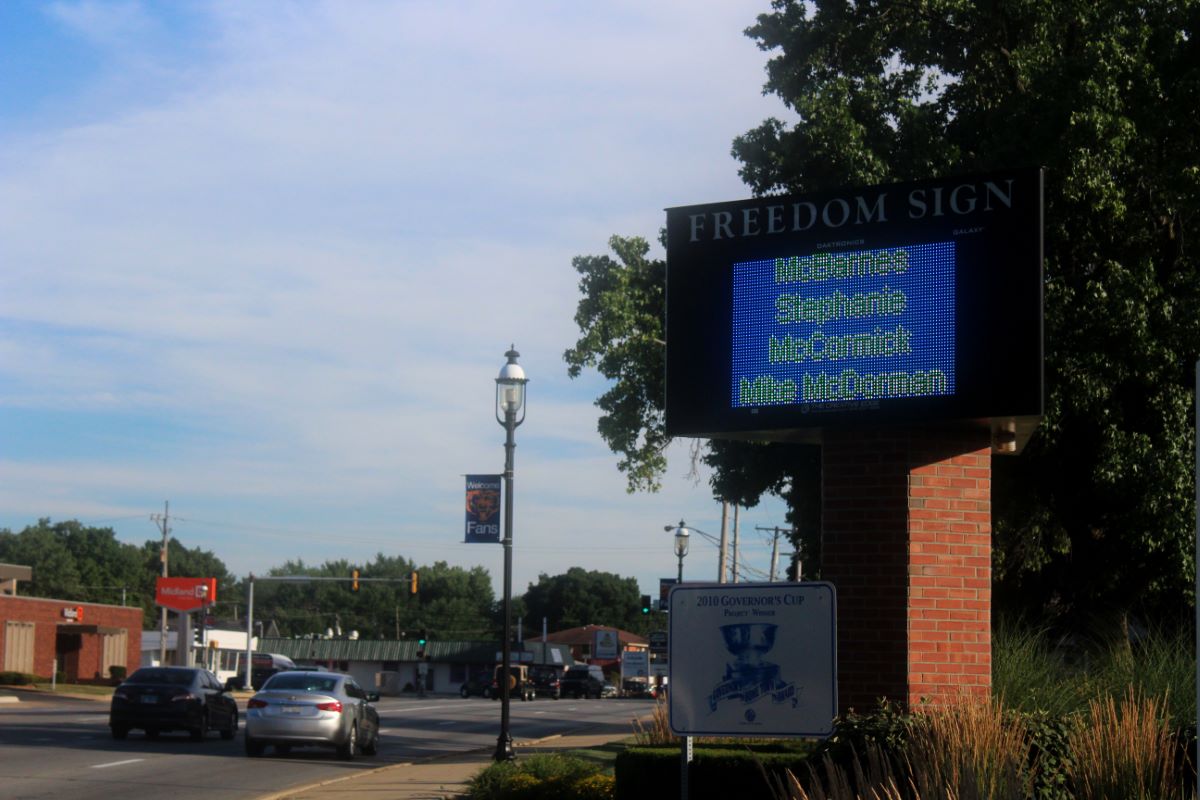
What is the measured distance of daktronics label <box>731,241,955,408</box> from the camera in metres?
10.9

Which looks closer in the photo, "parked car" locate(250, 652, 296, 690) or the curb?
the curb

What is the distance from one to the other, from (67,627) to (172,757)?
50.6 metres

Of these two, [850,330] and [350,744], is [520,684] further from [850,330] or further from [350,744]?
[850,330]

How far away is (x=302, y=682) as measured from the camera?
2578cm

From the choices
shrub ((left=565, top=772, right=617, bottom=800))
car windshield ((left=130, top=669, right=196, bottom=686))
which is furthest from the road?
shrub ((left=565, top=772, right=617, bottom=800))

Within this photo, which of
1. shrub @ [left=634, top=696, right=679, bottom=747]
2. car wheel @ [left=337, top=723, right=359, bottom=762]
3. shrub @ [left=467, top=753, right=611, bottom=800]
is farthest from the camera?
car wheel @ [left=337, top=723, right=359, bottom=762]

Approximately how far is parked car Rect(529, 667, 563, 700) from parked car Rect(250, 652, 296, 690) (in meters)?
12.3

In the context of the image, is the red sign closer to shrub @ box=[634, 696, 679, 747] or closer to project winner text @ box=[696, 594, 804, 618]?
shrub @ box=[634, 696, 679, 747]

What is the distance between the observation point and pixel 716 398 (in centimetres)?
1168

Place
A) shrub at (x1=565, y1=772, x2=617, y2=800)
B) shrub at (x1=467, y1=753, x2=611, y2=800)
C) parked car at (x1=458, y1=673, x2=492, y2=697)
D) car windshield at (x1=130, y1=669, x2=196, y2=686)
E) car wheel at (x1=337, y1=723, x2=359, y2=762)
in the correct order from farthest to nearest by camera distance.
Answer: parked car at (x1=458, y1=673, x2=492, y2=697) → car windshield at (x1=130, y1=669, x2=196, y2=686) → car wheel at (x1=337, y1=723, x2=359, y2=762) → shrub at (x1=467, y1=753, x2=611, y2=800) → shrub at (x1=565, y1=772, x2=617, y2=800)

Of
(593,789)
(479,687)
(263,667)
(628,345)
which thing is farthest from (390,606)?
(593,789)

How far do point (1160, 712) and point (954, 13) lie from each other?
49.6 feet

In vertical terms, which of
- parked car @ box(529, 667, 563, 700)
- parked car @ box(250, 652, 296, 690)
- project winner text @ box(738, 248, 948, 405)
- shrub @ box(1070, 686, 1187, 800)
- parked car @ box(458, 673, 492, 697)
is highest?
project winner text @ box(738, 248, 948, 405)

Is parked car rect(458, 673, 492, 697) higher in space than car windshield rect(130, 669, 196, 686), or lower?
lower
